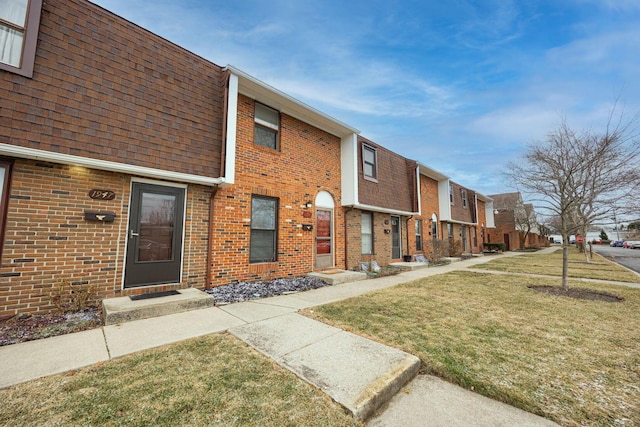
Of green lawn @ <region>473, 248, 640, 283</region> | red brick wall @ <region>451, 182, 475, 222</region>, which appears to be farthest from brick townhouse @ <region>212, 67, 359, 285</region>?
red brick wall @ <region>451, 182, 475, 222</region>

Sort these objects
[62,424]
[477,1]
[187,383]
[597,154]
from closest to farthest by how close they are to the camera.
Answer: [62,424], [187,383], [597,154], [477,1]

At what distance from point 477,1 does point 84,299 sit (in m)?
13.1

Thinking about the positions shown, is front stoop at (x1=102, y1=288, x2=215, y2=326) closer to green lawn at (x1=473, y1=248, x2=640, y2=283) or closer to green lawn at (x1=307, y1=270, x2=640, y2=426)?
green lawn at (x1=307, y1=270, x2=640, y2=426)

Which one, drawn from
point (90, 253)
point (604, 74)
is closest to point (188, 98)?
point (90, 253)

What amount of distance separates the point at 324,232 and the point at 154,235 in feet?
16.9

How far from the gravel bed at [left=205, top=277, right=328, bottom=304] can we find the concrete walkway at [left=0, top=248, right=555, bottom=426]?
918 millimetres

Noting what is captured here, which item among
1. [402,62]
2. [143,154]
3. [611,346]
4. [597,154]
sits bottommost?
[611,346]

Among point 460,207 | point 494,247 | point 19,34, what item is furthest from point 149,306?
point 494,247

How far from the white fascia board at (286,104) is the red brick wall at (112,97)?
0.80 m

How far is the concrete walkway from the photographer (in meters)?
2.04

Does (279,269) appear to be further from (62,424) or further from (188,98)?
(62,424)

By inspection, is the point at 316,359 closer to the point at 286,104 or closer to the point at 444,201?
the point at 286,104

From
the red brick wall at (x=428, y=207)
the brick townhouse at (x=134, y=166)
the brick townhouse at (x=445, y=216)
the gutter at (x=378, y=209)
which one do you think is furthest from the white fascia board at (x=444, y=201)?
the brick townhouse at (x=134, y=166)

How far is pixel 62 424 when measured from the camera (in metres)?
1.77
